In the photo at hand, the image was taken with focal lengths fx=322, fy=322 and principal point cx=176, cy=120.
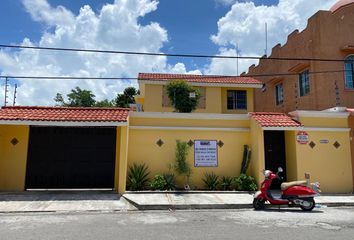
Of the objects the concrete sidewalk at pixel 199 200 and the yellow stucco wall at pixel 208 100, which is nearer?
the concrete sidewalk at pixel 199 200

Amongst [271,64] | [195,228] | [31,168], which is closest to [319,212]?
[195,228]

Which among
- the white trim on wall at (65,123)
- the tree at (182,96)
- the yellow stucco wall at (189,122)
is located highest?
the tree at (182,96)

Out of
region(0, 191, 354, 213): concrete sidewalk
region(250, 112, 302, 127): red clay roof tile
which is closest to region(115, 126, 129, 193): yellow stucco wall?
region(0, 191, 354, 213): concrete sidewalk

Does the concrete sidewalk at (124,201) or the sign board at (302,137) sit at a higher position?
the sign board at (302,137)

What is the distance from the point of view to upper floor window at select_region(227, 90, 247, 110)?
876 inches

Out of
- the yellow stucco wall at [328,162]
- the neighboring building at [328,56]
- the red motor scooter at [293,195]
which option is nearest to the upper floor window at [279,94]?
the neighboring building at [328,56]

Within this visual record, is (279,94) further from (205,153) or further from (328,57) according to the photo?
(205,153)

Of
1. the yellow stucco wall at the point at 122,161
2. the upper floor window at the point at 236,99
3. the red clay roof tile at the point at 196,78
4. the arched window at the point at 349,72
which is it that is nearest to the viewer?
the yellow stucco wall at the point at 122,161

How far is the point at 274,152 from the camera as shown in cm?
1427

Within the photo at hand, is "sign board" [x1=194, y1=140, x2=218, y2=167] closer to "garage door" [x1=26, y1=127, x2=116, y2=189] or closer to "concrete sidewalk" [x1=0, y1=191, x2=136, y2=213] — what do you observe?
"garage door" [x1=26, y1=127, x2=116, y2=189]

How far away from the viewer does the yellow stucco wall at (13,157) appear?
12.8 m

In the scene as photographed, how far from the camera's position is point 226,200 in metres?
11.1

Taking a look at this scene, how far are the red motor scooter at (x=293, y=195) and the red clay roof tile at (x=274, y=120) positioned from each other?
11.1 feet

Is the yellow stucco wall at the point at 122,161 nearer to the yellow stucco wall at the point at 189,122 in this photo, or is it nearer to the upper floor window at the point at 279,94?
the yellow stucco wall at the point at 189,122
